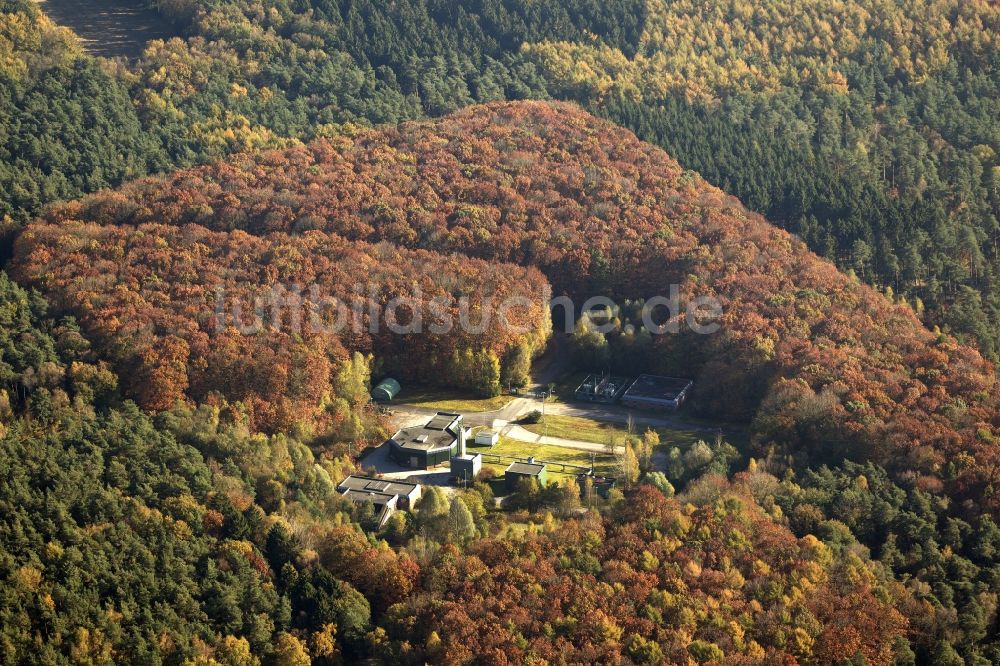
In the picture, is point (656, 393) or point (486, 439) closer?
point (486, 439)

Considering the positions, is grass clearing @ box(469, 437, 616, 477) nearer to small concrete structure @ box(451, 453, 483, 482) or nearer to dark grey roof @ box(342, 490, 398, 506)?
small concrete structure @ box(451, 453, 483, 482)

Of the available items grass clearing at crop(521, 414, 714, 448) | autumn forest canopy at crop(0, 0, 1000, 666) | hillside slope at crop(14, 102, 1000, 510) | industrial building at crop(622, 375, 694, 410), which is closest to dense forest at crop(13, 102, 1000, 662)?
hillside slope at crop(14, 102, 1000, 510)

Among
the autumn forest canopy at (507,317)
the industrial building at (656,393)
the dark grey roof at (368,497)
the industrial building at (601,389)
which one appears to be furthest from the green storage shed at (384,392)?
the industrial building at (656,393)

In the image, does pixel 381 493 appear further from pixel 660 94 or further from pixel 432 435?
pixel 660 94

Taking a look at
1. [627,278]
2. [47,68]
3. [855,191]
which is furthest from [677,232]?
[47,68]

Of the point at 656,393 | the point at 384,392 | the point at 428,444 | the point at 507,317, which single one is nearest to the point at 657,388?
the point at 656,393

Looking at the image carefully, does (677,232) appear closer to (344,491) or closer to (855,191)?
(855,191)
